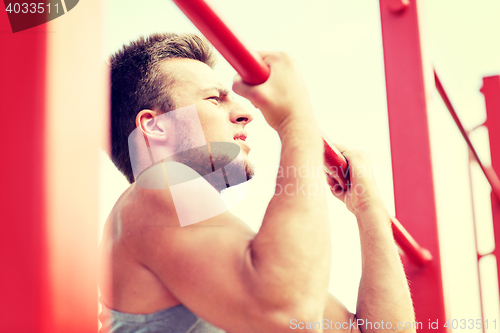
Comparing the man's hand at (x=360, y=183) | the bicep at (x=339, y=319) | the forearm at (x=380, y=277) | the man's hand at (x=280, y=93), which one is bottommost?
the bicep at (x=339, y=319)

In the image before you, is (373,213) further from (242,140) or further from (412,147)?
(242,140)

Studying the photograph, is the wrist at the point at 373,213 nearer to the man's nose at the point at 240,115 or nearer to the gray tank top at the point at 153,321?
the man's nose at the point at 240,115

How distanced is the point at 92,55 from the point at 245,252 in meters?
0.31

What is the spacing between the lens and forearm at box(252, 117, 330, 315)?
0.44 meters

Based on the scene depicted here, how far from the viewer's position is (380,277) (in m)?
0.86

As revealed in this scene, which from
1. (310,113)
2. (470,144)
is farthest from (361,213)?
(470,144)

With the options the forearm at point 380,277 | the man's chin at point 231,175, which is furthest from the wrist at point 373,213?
the man's chin at point 231,175

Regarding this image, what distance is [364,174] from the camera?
0.98 m

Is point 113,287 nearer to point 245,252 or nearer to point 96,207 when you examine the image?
point 245,252

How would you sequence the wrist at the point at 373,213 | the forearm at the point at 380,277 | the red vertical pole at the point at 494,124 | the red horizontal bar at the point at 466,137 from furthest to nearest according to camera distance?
the red vertical pole at the point at 494,124 → the red horizontal bar at the point at 466,137 → the wrist at the point at 373,213 → the forearm at the point at 380,277

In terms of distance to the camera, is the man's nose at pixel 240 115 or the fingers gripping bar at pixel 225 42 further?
the man's nose at pixel 240 115

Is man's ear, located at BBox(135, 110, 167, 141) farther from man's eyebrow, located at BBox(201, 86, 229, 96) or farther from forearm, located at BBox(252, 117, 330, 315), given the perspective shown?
forearm, located at BBox(252, 117, 330, 315)

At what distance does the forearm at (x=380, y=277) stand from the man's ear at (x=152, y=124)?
1.71ft

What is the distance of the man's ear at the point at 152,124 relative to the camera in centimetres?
70
